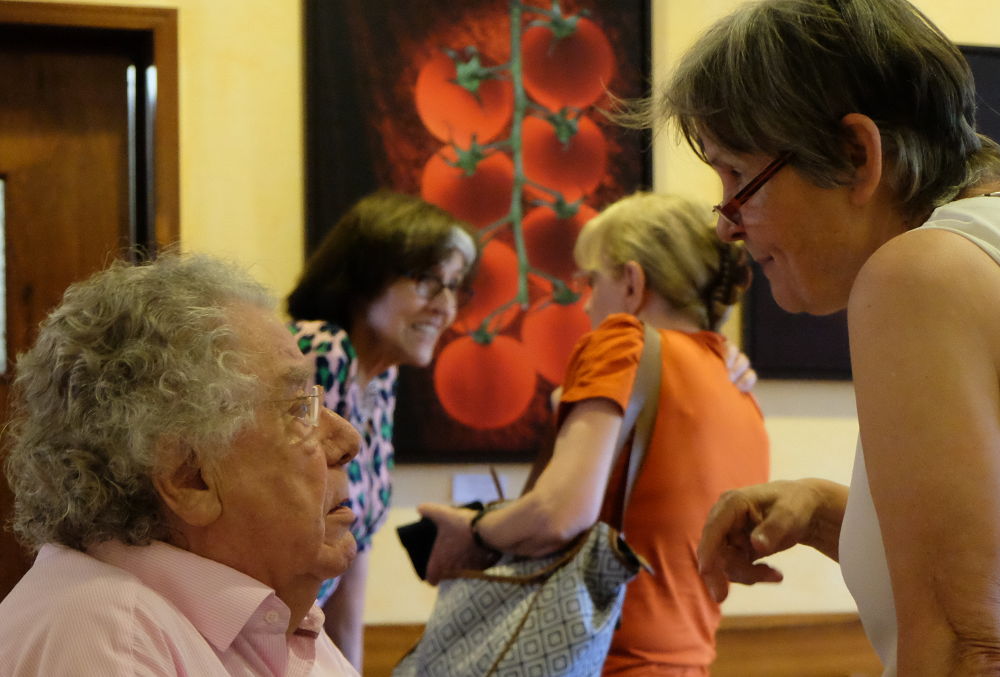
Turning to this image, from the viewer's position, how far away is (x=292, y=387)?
1.30 metres

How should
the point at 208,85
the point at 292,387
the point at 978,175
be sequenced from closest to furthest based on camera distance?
1. the point at 978,175
2. the point at 292,387
3. the point at 208,85

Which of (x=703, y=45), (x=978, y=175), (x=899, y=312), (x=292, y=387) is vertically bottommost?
(x=292, y=387)

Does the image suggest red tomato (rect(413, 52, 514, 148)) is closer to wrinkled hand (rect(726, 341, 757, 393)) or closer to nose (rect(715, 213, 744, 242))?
wrinkled hand (rect(726, 341, 757, 393))

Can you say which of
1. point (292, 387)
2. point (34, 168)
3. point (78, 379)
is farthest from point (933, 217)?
point (34, 168)

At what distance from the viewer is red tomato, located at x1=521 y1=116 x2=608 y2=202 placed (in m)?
3.41

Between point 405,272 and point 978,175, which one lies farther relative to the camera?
point 405,272

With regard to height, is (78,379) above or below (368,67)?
below

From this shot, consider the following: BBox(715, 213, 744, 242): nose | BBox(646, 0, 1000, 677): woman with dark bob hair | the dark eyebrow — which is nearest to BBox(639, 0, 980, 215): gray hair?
BBox(646, 0, 1000, 677): woman with dark bob hair

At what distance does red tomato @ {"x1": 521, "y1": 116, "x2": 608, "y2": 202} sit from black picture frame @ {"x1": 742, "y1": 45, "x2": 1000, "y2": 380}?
0.63 metres

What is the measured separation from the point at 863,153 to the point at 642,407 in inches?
34.2

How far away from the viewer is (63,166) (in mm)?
3273

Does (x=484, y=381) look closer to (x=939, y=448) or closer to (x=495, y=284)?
(x=495, y=284)

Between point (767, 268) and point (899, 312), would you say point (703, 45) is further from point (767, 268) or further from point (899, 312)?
point (899, 312)

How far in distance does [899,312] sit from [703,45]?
1.37ft
